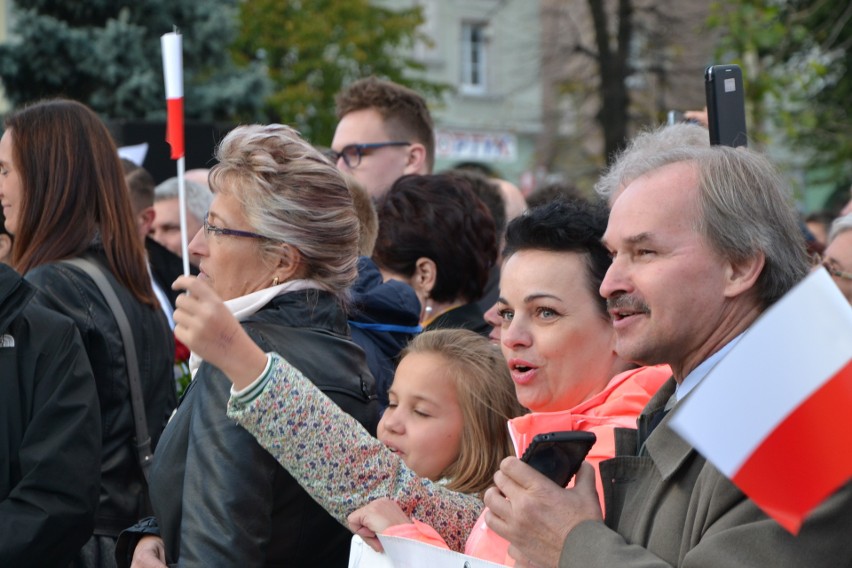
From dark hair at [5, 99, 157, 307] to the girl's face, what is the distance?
1.34 m

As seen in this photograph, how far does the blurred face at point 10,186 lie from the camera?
14.3 feet

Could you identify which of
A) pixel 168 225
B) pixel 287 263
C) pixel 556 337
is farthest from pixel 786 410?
pixel 168 225

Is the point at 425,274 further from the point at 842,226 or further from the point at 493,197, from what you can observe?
the point at 842,226

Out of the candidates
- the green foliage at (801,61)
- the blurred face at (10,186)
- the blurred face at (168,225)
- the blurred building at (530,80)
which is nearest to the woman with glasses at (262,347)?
the blurred face at (10,186)

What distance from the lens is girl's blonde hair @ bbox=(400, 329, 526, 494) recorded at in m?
3.39

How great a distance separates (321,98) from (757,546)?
21777 millimetres

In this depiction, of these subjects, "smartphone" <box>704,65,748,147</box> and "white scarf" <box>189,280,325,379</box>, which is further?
"smartphone" <box>704,65,748,147</box>

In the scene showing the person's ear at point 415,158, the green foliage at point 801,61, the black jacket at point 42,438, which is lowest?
the black jacket at point 42,438

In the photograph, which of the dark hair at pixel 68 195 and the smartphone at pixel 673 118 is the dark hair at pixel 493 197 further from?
the dark hair at pixel 68 195

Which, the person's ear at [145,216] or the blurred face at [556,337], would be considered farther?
the person's ear at [145,216]

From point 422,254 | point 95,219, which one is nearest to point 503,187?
point 422,254

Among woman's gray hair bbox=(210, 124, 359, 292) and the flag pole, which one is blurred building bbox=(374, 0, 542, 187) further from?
woman's gray hair bbox=(210, 124, 359, 292)

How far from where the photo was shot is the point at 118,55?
13750mm

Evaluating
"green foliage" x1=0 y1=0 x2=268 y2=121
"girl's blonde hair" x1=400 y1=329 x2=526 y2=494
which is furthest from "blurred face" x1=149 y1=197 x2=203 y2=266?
"green foliage" x1=0 y1=0 x2=268 y2=121
